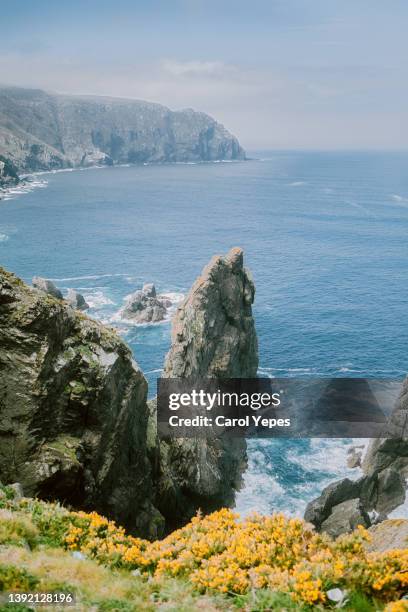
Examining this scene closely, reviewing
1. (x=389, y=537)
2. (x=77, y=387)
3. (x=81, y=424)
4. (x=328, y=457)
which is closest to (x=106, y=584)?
(x=389, y=537)

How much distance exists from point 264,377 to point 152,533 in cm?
3927

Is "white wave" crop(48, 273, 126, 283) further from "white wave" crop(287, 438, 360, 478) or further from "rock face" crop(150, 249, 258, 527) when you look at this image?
"white wave" crop(287, 438, 360, 478)

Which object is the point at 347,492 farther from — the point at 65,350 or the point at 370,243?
the point at 370,243

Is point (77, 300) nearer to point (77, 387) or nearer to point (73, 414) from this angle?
point (77, 387)

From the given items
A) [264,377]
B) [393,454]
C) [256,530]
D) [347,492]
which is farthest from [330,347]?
[256,530]

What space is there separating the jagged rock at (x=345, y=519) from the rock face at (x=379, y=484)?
203mm

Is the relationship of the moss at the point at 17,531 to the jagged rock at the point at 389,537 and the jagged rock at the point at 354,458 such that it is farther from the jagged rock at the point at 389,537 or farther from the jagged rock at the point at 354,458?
the jagged rock at the point at 354,458

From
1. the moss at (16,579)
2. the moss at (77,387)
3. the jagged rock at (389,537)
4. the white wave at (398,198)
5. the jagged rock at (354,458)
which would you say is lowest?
the jagged rock at (354,458)

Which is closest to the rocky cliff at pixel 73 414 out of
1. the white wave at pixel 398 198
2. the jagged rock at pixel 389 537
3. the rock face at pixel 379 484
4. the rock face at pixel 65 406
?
the rock face at pixel 65 406

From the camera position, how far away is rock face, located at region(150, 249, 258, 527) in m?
36.5

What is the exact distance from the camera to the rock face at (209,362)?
120 feet

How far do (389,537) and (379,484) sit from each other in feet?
99.6

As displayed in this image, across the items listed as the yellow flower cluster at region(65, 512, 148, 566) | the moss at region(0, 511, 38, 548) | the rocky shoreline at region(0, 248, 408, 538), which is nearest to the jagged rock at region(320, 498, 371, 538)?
the rocky shoreline at region(0, 248, 408, 538)

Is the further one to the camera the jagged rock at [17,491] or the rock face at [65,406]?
the rock face at [65,406]
